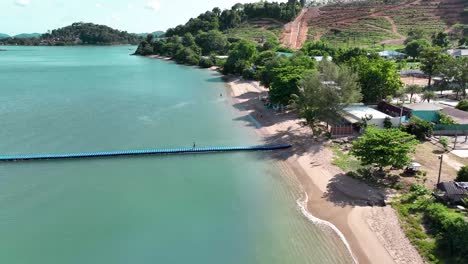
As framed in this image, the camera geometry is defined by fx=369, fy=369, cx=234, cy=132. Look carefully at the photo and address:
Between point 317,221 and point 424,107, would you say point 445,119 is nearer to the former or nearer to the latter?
point 424,107

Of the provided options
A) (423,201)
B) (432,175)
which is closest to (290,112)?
(432,175)

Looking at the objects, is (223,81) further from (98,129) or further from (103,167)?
(103,167)

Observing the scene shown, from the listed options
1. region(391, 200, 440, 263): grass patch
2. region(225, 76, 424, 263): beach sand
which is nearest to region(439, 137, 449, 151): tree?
region(225, 76, 424, 263): beach sand

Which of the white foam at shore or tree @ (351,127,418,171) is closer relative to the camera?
the white foam at shore

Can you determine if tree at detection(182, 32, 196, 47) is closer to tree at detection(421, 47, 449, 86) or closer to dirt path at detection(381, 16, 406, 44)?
dirt path at detection(381, 16, 406, 44)

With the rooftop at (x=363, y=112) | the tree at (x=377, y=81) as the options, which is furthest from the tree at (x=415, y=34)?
the rooftop at (x=363, y=112)

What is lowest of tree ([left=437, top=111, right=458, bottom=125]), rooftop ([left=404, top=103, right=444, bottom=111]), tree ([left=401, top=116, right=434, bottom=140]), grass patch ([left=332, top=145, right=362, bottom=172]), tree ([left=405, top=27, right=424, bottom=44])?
grass patch ([left=332, top=145, right=362, bottom=172])

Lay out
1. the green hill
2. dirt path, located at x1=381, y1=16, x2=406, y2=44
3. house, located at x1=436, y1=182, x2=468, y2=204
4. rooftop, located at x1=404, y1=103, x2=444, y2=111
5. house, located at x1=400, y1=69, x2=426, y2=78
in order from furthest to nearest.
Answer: the green hill → dirt path, located at x1=381, y1=16, x2=406, y2=44 → house, located at x1=400, y1=69, x2=426, y2=78 → rooftop, located at x1=404, y1=103, x2=444, y2=111 → house, located at x1=436, y1=182, x2=468, y2=204
